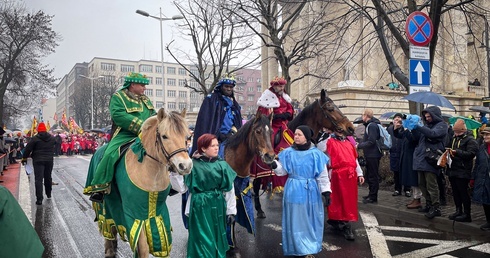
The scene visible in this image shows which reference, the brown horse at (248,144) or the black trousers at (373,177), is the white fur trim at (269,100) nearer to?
the brown horse at (248,144)

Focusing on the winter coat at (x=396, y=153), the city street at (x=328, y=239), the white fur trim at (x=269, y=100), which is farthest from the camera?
the winter coat at (x=396, y=153)

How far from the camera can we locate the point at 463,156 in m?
7.18

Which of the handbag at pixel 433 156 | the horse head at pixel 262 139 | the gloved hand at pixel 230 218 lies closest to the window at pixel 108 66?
the handbag at pixel 433 156

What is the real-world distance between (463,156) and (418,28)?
297 cm

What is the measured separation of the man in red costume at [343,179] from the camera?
265 inches

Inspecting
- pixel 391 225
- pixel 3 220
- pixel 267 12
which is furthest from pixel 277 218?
pixel 267 12

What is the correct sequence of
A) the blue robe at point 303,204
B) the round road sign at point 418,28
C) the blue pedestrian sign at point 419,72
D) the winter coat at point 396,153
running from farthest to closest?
the winter coat at point 396,153
the blue pedestrian sign at point 419,72
the round road sign at point 418,28
the blue robe at point 303,204

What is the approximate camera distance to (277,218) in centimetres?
850

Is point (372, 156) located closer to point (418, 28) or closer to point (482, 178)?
point (482, 178)

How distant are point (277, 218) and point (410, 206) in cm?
294

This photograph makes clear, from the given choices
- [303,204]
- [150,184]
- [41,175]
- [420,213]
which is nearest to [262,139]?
[303,204]

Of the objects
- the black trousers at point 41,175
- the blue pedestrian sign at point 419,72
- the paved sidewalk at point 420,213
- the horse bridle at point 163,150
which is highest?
the blue pedestrian sign at point 419,72

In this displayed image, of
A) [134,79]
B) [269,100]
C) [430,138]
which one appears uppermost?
[134,79]

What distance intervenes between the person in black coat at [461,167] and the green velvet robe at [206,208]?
4.95 meters
